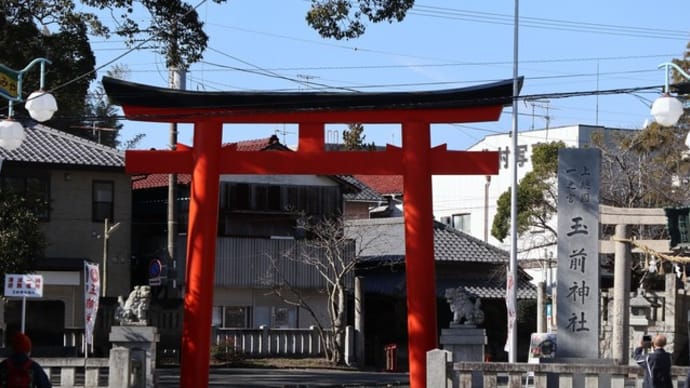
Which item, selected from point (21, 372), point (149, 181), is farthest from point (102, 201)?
point (21, 372)

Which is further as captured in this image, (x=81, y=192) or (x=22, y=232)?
(x=81, y=192)

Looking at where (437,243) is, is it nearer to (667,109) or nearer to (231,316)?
(231,316)

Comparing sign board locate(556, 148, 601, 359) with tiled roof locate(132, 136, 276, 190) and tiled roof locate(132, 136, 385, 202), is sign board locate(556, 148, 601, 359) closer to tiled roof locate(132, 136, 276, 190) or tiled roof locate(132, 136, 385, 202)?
tiled roof locate(132, 136, 385, 202)

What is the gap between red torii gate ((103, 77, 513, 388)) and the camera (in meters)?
25.6

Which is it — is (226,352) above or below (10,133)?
below

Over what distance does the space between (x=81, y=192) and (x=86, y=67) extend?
15416 millimetres

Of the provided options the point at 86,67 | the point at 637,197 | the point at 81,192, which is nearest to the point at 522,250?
the point at 637,197

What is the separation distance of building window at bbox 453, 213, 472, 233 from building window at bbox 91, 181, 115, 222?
85.0 ft

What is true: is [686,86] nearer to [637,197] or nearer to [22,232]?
[22,232]

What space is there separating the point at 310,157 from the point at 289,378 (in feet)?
29.2

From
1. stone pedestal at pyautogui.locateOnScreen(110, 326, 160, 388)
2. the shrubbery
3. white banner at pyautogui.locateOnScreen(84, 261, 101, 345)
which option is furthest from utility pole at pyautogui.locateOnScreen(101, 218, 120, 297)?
stone pedestal at pyautogui.locateOnScreen(110, 326, 160, 388)

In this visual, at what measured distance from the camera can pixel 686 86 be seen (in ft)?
61.7

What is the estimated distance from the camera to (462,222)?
2539 inches

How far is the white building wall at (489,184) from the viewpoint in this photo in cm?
5941
